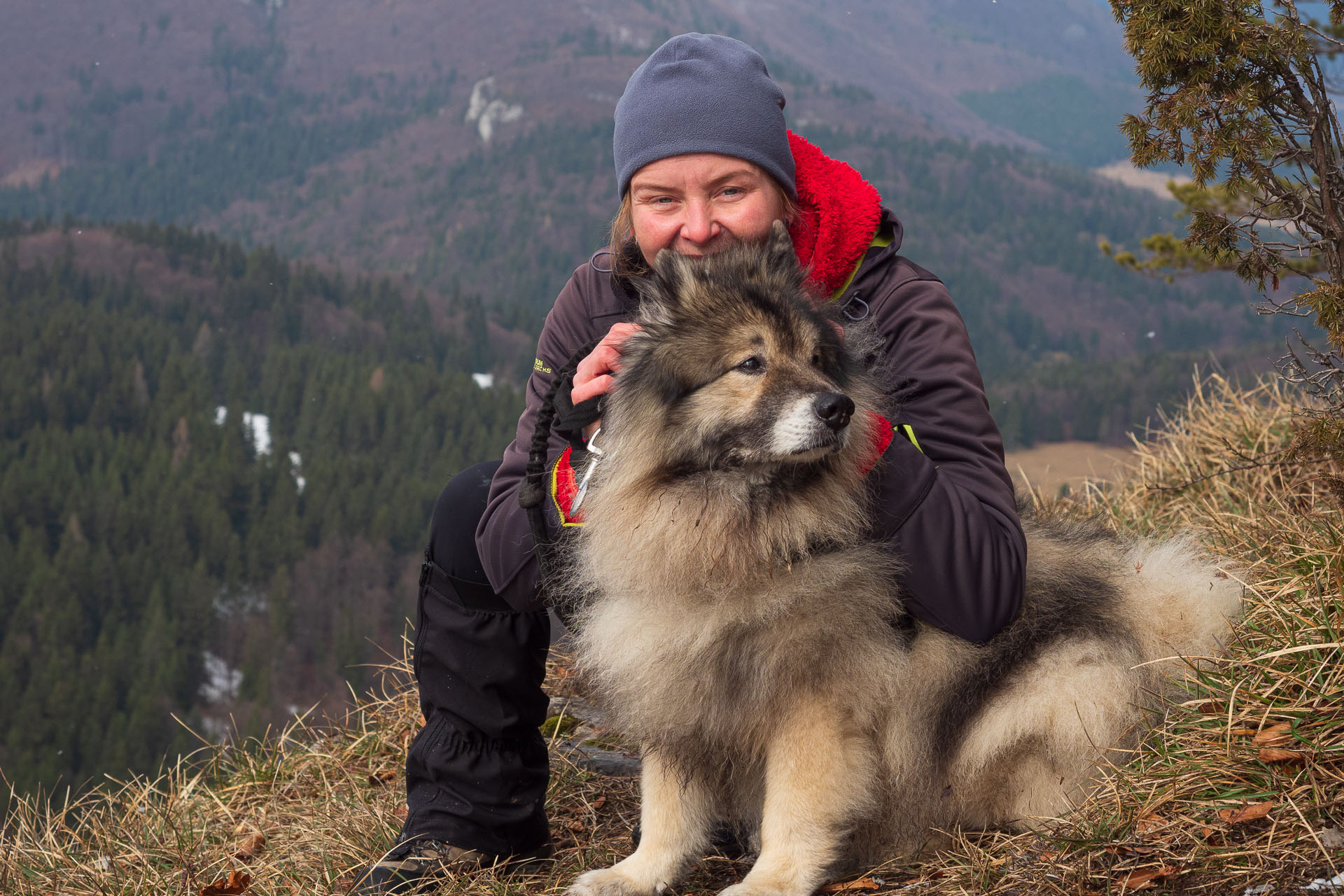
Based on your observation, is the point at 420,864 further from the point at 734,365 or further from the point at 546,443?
the point at 734,365

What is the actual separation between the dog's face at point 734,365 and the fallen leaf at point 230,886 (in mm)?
2069

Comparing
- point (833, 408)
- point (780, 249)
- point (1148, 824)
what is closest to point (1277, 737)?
point (1148, 824)

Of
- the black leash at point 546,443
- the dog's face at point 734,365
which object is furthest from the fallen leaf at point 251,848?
the dog's face at point 734,365

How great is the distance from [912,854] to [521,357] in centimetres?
9645

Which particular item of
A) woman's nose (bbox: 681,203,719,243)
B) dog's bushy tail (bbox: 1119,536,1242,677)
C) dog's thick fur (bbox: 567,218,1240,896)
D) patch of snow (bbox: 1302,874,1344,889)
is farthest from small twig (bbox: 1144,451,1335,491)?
woman's nose (bbox: 681,203,719,243)

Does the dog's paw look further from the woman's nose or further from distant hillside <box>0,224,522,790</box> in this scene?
distant hillside <box>0,224,522,790</box>

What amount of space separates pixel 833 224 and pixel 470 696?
1739 millimetres

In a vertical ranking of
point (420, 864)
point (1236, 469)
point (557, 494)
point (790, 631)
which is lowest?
point (420, 864)

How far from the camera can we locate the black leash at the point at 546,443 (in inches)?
102

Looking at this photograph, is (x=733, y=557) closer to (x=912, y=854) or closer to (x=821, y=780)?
(x=821, y=780)

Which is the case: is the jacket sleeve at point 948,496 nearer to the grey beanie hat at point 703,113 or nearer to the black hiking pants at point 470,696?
the grey beanie hat at point 703,113

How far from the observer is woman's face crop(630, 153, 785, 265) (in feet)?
8.89

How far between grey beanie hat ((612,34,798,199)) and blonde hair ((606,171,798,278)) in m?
0.02

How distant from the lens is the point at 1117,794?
225 centimetres
